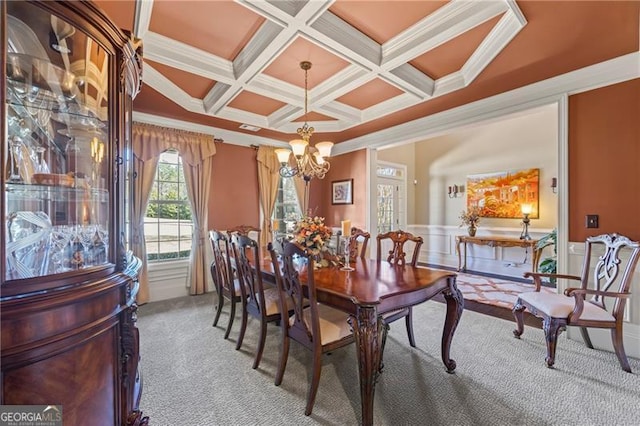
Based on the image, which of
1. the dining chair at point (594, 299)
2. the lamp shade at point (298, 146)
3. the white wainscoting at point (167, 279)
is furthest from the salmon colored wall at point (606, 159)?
the white wainscoting at point (167, 279)

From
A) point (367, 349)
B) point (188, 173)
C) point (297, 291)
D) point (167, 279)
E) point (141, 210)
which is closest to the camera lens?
point (367, 349)

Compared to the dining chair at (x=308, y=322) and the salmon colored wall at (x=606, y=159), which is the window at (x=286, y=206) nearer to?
the dining chair at (x=308, y=322)

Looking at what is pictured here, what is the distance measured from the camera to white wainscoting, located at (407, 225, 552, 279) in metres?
5.23

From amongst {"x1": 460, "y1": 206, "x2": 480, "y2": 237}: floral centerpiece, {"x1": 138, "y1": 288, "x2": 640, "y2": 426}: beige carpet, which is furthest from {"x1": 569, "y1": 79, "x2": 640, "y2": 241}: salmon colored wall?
{"x1": 460, "y1": 206, "x2": 480, "y2": 237}: floral centerpiece

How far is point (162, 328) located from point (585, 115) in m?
4.77

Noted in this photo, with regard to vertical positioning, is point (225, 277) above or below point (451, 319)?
above

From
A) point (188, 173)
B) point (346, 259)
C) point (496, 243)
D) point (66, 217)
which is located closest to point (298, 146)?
point (346, 259)

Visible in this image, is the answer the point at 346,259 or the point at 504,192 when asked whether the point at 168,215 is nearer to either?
the point at 346,259

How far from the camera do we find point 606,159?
2551 millimetres

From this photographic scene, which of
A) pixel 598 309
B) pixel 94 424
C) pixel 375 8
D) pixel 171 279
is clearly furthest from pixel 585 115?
pixel 171 279

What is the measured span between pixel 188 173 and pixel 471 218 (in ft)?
17.9

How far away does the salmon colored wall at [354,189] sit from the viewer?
4963 mm

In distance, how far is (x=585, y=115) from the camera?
2.65 metres

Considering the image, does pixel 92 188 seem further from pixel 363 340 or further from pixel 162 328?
pixel 162 328
